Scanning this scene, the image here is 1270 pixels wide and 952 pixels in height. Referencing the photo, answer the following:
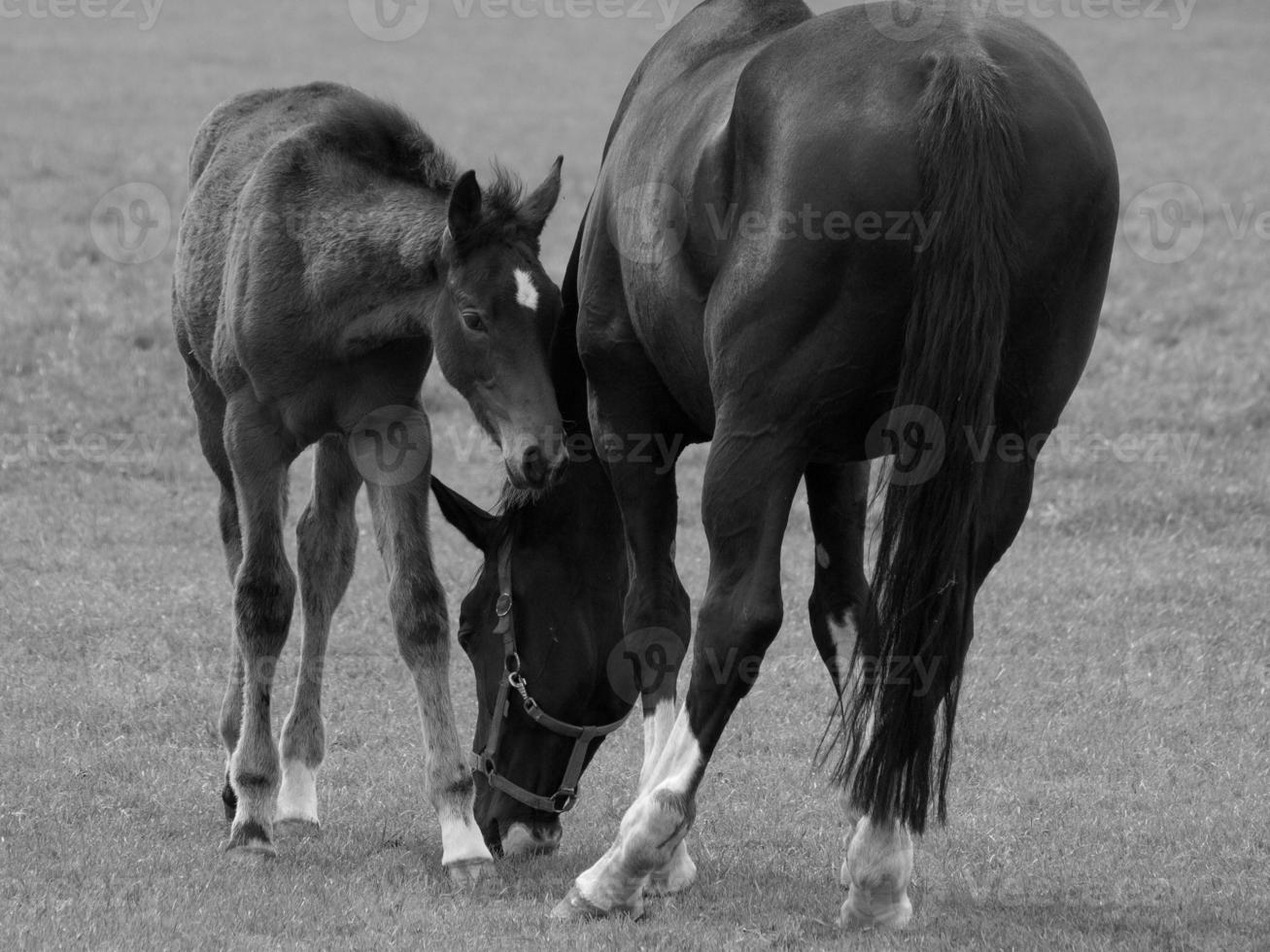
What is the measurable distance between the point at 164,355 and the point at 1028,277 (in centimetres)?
974

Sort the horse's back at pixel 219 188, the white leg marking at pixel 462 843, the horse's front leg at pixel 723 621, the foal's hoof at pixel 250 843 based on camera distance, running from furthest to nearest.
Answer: the horse's back at pixel 219 188 < the foal's hoof at pixel 250 843 < the white leg marking at pixel 462 843 < the horse's front leg at pixel 723 621

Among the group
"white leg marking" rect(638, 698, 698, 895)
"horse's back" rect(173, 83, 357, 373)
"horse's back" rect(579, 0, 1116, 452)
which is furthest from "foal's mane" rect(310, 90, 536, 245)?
"white leg marking" rect(638, 698, 698, 895)

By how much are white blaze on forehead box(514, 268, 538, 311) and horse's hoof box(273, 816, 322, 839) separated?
77.0 inches

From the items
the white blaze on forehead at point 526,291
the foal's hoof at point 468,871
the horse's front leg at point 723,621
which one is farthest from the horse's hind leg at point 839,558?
the foal's hoof at point 468,871

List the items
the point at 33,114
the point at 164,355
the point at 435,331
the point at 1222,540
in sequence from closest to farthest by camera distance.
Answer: the point at 435,331 → the point at 1222,540 → the point at 164,355 → the point at 33,114

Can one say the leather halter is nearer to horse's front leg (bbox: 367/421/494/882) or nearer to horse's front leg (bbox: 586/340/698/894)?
horse's front leg (bbox: 367/421/494/882)

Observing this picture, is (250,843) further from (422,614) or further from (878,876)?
(878,876)

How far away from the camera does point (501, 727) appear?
Result: 5.48 m

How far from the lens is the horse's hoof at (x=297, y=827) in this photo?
5.41m

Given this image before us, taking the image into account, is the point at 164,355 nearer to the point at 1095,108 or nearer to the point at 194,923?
Answer: the point at 194,923

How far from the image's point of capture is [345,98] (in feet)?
19.3

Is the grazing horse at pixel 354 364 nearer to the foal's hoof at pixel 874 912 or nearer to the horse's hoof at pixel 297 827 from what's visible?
the horse's hoof at pixel 297 827

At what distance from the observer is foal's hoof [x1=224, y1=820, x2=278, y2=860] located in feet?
16.7

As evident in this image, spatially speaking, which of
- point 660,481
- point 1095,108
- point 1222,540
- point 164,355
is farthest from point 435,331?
point 164,355
